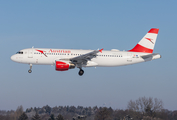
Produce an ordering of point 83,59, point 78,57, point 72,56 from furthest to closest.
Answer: point 72,56 → point 83,59 → point 78,57

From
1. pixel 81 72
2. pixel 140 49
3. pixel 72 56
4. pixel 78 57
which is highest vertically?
pixel 140 49

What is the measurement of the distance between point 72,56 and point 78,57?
2536 millimetres

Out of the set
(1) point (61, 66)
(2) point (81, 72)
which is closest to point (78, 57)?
(1) point (61, 66)

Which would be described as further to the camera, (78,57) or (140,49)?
(140,49)

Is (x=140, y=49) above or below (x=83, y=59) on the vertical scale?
above

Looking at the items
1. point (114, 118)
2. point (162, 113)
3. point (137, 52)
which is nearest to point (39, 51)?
point (137, 52)

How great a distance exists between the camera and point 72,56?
55406 mm

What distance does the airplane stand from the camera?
54031mm

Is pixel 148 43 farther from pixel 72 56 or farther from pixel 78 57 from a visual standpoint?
pixel 72 56

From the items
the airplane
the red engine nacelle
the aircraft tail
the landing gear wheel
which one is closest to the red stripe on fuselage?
the aircraft tail

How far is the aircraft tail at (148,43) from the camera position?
61375mm

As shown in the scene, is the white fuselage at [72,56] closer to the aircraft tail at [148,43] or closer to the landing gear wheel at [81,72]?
the landing gear wheel at [81,72]

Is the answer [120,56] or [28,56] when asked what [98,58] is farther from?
[28,56]

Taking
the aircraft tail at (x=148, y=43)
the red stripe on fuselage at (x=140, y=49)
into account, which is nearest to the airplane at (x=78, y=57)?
the red stripe on fuselage at (x=140, y=49)
